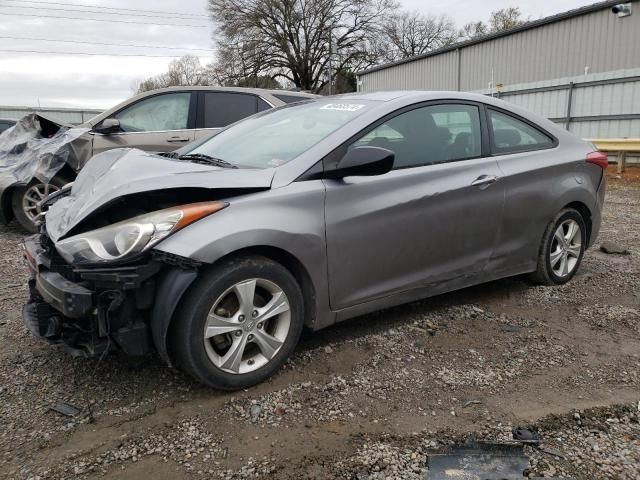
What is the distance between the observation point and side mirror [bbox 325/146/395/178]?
296 cm

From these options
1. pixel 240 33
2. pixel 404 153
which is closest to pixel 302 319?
pixel 404 153

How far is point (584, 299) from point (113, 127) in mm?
5520

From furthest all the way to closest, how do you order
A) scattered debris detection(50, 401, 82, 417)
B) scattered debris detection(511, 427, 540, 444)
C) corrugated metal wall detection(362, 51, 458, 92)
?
corrugated metal wall detection(362, 51, 458, 92)
scattered debris detection(50, 401, 82, 417)
scattered debris detection(511, 427, 540, 444)

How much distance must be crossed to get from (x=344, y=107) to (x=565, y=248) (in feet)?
7.44

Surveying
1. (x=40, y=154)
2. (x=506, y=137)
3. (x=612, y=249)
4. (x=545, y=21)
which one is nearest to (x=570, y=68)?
(x=545, y=21)

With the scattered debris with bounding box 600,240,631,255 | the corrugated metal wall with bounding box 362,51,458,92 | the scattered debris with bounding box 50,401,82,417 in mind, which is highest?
the corrugated metal wall with bounding box 362,51,458,92

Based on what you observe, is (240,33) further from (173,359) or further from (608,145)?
(173,359)

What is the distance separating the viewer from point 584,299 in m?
4.23

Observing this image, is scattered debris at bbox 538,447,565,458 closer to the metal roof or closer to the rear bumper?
the rear bumper

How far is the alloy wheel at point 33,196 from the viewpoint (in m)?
6.44

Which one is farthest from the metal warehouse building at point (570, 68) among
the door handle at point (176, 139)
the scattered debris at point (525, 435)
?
the scattered debris at point (525, 435)

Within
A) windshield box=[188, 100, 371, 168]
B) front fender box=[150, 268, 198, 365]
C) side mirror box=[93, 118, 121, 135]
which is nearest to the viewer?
front fender box=[150, 268, 198, 365]

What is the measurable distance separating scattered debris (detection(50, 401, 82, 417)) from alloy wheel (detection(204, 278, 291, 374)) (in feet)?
2.35

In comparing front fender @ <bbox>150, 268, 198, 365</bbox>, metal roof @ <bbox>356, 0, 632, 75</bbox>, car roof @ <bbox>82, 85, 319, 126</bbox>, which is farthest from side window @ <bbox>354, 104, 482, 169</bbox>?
metal roof @ <bbox>356, 0, 632, 75</bbox>
